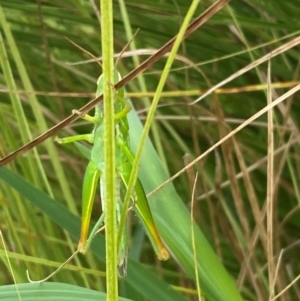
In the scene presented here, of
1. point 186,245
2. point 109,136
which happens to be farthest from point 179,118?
point 109,136

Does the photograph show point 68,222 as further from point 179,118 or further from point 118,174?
point 179,118

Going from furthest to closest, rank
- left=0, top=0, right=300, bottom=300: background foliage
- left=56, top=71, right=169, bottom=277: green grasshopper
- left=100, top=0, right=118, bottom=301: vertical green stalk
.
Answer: left=0, top=0, right=300, bottom=300: background foliage
left=56, top=71, right=169, bottom=277: green grasshopper
left=100, top=0, right=118, bottom=301: vertical green stalk

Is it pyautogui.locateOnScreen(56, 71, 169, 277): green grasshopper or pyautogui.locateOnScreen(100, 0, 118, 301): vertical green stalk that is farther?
pyautogui.locateOnScreen(56, 71, 169, 277): green grasshopper

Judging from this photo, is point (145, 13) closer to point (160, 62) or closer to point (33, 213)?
point (160, 62)

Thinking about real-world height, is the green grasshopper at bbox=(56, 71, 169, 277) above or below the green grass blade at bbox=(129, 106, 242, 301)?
above

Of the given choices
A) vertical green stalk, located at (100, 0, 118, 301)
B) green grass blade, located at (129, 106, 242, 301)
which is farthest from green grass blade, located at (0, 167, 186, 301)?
vertical green stalk, located at (100, 0, 118, 301)

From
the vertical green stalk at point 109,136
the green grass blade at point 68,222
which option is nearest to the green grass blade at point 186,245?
the green grass blade at point 68,222

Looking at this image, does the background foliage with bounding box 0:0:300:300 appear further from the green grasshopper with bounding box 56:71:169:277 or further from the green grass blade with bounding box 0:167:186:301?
the green grasshopper with bounding box 56:71:169:277
